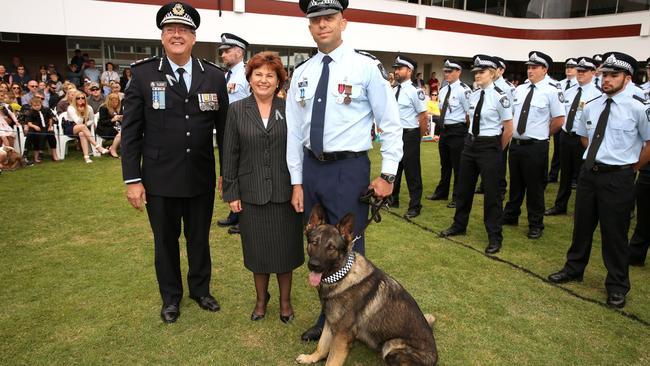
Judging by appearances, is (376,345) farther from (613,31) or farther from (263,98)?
(613,31)

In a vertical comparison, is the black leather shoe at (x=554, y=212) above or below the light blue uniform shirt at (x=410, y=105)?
below

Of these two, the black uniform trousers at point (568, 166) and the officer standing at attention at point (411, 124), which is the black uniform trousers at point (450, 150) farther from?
the black uniform trousers at point (568, 166)

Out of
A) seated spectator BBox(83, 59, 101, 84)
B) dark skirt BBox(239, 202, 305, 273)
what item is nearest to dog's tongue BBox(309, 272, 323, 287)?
dark skirt BBox(239, 202, 305, 273)

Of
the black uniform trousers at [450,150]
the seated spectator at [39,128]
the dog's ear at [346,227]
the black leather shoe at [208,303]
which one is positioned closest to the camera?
the dog's ear at [346,227]

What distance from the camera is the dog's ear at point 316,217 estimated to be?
9.27 ft

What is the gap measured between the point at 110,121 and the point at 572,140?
998cm

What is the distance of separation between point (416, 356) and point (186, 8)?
2891 mm

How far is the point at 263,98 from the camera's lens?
3.29 metres

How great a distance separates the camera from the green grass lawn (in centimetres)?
322

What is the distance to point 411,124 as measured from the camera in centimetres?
691

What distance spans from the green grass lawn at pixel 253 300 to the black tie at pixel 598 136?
4.30ft

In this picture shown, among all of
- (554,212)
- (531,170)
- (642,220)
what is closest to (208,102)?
(531,170)

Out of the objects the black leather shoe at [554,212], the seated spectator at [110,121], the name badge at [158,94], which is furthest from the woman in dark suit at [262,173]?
the seated spectator at [110,121]

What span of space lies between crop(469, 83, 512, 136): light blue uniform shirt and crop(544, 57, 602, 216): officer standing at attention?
2.43 meters
